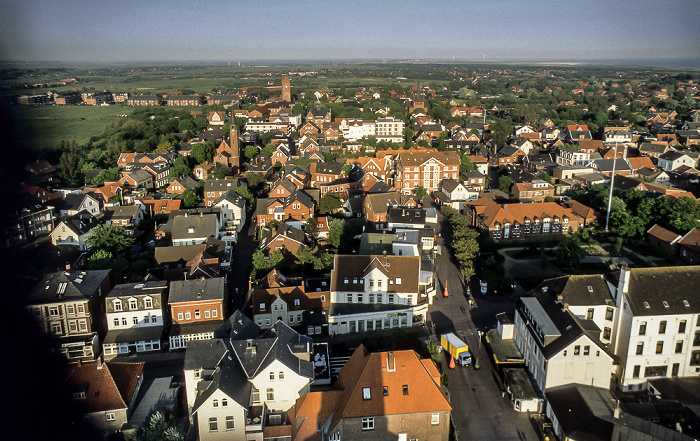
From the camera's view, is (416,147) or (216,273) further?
(416,147)

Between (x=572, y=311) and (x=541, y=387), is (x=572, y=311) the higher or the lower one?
the higher one

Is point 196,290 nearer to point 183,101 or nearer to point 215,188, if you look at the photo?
point 215,188

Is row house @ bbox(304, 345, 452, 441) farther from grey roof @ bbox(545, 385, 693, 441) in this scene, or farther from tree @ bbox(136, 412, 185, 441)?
grey roof @ bbox(545, 385, 693, 441)

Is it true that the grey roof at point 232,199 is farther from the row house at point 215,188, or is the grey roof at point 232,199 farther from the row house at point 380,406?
the row house at point 380,406

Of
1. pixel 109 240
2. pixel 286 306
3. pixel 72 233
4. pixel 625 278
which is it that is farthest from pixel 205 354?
pixel 72 233

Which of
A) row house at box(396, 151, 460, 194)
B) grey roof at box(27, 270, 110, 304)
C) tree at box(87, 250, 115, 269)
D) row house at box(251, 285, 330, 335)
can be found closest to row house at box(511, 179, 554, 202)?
row house at box(396, 151, 460, 194)

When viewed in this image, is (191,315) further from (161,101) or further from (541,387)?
(161,101)

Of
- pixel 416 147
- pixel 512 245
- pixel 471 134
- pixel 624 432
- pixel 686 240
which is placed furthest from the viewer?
pixel 471 134

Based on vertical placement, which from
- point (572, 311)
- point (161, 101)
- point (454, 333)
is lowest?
point (454, 333)

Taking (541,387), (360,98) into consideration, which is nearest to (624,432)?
(541,387)
